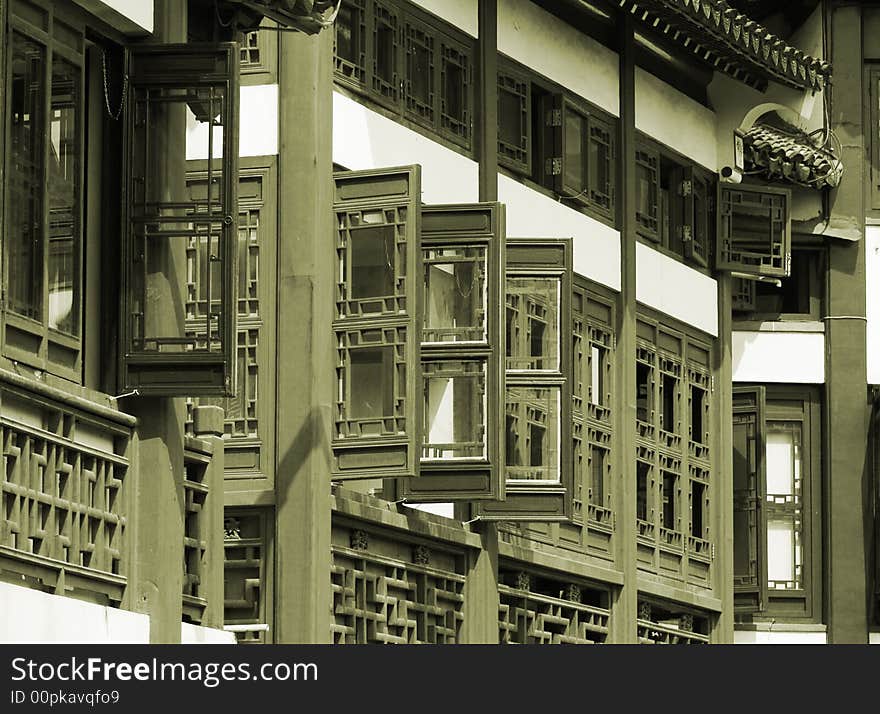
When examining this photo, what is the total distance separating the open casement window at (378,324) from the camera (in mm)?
19125

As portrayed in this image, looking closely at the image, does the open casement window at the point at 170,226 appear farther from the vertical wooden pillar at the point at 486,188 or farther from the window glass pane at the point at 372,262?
the vertical wooden pillar at the point at 486,188

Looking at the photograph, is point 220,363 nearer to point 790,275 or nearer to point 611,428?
point 611,428

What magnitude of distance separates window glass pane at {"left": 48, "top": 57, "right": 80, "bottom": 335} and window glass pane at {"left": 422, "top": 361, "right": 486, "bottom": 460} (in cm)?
497

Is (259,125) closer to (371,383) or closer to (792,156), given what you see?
(371,383)

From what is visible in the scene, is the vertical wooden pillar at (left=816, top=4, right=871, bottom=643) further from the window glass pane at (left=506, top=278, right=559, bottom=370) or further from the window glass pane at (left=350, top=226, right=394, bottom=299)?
the window glass pane at (left=350, top=226, right=394, bottom=299)

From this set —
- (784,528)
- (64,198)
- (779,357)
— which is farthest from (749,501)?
(64,198)

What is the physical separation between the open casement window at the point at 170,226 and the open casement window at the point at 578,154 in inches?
311

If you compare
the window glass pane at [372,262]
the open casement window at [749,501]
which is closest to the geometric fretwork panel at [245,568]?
the window glass pane at [372,262]

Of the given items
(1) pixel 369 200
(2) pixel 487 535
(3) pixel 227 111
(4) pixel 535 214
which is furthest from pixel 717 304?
(3) pixel 227 111

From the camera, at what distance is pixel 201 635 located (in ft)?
54.9

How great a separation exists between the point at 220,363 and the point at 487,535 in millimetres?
6180

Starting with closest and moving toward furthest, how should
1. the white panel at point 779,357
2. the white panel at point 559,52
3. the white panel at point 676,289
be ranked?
1. the white panel at point 559,52
2. the white panel at point 676,289
3. the white panel at point 779,357

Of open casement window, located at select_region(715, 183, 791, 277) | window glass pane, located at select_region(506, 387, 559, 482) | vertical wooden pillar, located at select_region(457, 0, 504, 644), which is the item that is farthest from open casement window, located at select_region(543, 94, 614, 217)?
window glass pane, located at select_region(506, 387, 559, 482)

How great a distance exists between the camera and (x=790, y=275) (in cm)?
2969
